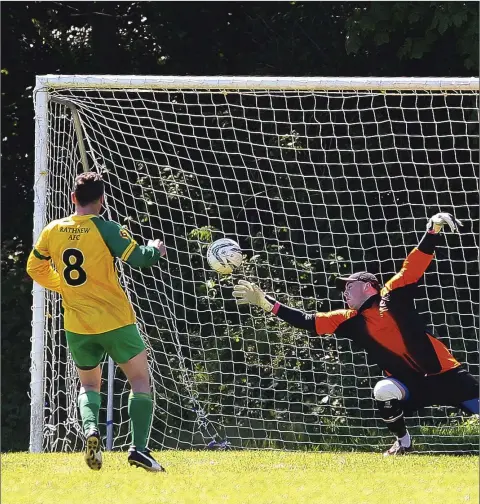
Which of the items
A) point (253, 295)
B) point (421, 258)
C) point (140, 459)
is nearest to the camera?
point (140, 459)

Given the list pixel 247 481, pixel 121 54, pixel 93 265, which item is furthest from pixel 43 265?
pixel 121 54

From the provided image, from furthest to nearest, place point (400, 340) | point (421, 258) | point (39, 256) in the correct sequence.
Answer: point (400, 340) → point (421, 258) → point (39, 256)

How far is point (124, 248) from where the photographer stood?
6.14 meters

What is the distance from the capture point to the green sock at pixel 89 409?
6.11 meters

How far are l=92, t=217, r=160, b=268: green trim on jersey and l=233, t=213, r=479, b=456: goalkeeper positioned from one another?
173 cm

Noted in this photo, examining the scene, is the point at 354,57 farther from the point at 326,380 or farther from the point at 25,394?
the point at 25,394

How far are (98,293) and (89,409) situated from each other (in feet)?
2.22

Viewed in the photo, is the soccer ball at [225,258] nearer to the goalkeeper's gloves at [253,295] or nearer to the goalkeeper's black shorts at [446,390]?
the goalkeeper's gloves at [253,295]

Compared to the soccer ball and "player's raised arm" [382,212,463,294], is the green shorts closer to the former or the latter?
the soccer ball

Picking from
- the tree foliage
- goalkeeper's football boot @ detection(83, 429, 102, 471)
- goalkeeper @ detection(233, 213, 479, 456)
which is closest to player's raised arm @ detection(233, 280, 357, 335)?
goalkeeper @ detection(233, 213, 479, 456)

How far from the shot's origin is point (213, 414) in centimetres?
969

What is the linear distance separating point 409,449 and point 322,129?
4126mm

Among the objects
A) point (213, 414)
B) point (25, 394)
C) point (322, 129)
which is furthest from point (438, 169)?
point (25, 394)

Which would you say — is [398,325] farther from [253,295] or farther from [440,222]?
[253,295]
